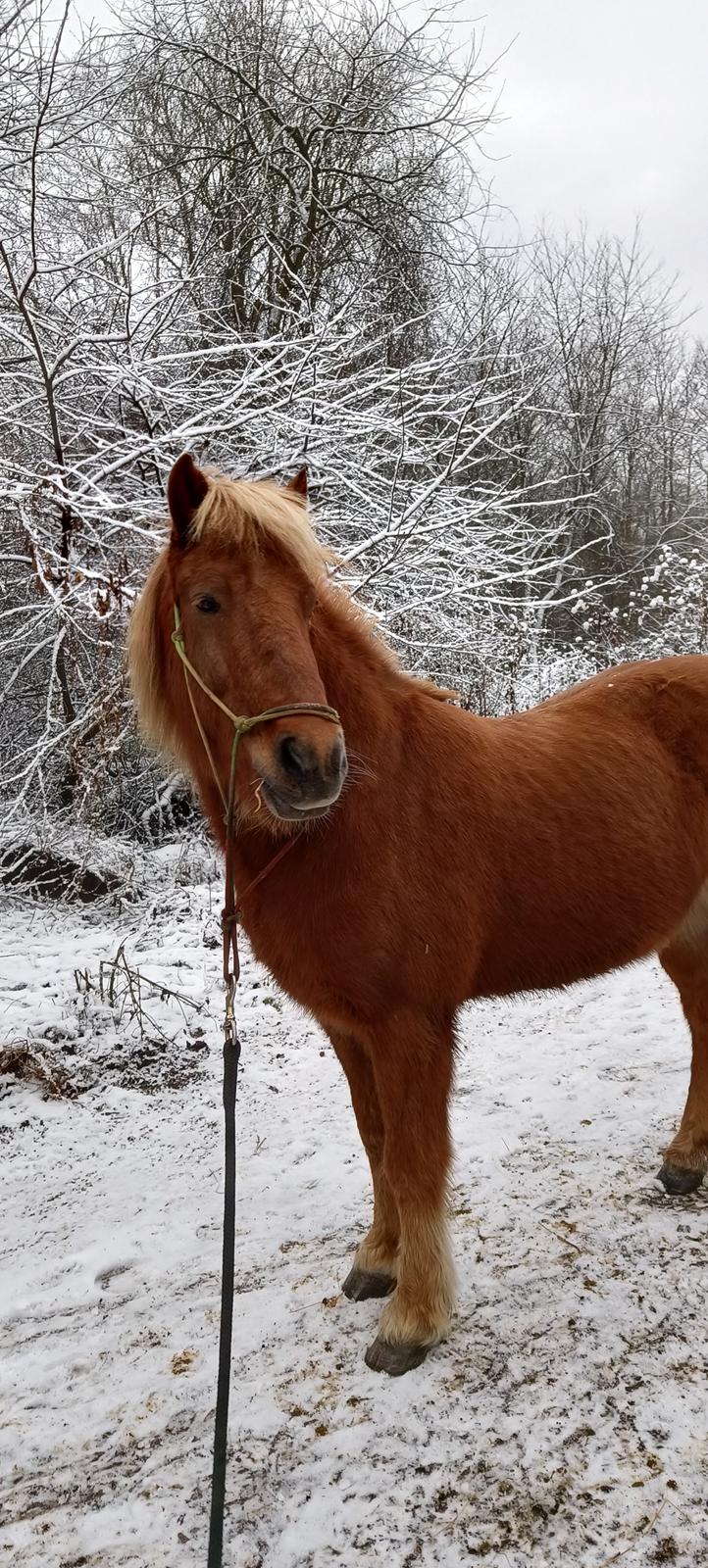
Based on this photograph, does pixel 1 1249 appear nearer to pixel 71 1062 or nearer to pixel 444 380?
pixel 71 1062

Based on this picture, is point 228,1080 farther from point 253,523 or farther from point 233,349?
point 233,349

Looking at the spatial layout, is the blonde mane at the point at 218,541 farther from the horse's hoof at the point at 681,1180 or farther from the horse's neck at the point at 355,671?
the horse's hoof at the point at 681,1180

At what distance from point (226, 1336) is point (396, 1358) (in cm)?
77

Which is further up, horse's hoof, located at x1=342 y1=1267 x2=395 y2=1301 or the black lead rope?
the black lead rope

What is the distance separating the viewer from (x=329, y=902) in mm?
1944

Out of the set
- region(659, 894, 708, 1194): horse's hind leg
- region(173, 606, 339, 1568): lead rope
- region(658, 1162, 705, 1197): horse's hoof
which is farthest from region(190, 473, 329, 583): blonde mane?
region(658, 1162, 705, 1197): horse's hoof

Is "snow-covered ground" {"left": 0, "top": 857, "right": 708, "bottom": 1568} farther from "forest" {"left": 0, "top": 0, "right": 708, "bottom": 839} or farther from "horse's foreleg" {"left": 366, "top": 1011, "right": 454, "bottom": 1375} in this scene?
"forest" {"left": 0, "top": 0, "right": 708, "bottom": 839}

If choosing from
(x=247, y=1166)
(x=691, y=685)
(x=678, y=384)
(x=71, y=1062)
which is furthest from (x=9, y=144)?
(x=678, y=384)

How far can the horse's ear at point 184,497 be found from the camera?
1782mm

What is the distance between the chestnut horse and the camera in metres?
1.77

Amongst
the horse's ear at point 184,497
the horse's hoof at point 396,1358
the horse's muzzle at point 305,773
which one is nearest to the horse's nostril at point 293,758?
the horse's muzzle at point 305,773

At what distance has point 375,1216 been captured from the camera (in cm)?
245

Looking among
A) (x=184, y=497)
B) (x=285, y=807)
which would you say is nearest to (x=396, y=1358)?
(x=285, y=807)

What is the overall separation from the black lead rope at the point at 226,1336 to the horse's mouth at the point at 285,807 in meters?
0.52
